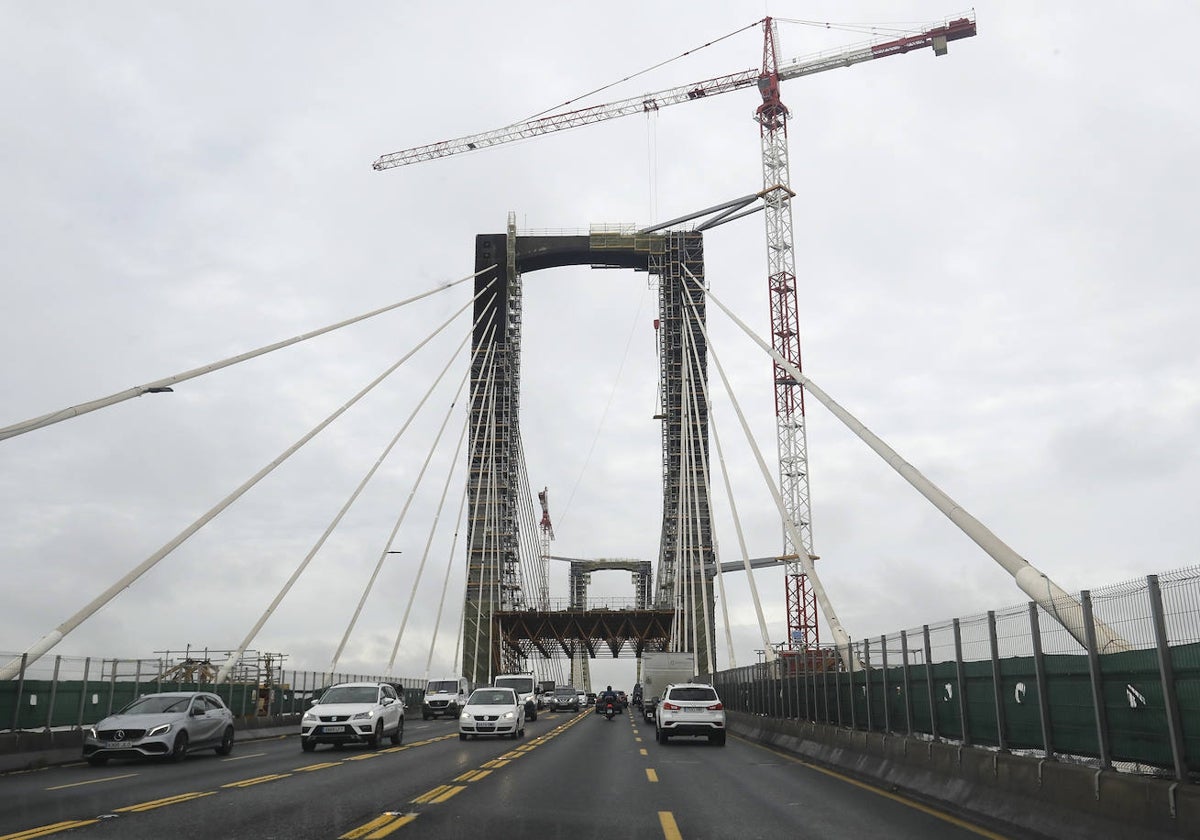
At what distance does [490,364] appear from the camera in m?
77.1

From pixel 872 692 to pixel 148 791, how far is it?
12769 millimetres

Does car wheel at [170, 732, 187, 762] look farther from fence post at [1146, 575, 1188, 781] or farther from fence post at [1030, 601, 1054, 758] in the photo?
fence post at [1146, 575, 1188, 781]

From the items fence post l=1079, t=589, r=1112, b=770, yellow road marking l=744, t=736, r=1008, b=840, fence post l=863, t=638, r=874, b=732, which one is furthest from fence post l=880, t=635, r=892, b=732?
fence post l=1079, t=589, r=1112, b=770

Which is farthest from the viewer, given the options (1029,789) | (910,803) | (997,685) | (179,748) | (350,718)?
(350,718)

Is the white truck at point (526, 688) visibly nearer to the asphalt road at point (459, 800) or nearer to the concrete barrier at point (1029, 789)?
the asphalt road at point (459, 800)

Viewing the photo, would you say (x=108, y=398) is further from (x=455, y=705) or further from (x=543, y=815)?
(x=455, y=705)

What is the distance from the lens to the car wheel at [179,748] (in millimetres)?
20156

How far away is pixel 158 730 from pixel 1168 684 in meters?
18.2

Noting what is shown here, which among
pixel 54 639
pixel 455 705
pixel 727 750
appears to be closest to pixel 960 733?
pixel 727 750

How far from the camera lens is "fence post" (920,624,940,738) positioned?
50.2 ft

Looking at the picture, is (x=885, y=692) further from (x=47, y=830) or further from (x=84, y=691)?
(x=84, y=691)

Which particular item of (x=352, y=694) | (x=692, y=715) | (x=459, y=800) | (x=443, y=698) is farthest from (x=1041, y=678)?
(x=443, y=698)

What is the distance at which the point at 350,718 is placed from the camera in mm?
23375

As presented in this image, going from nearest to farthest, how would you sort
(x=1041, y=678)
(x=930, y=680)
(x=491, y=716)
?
1. (x=1041, y=678)
2. (x=930, y=680)
3. (x=491, y=716)
